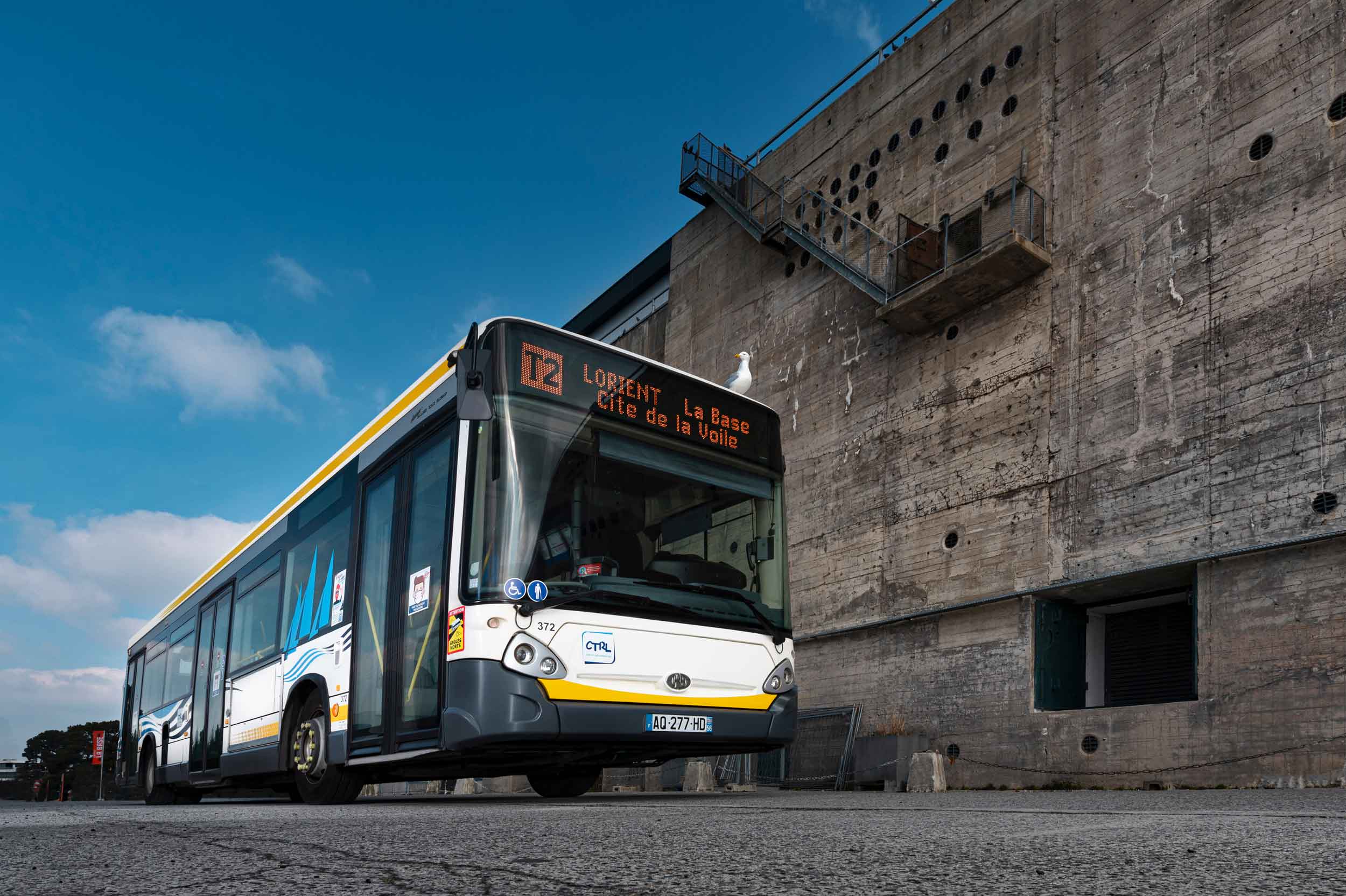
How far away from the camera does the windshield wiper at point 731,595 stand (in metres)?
7.85

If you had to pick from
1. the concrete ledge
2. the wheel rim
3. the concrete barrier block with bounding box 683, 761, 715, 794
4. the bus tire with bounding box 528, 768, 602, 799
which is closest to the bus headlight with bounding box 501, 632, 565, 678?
the wheel rim

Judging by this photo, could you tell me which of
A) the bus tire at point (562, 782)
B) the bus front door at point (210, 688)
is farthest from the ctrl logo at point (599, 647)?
the bus front door at point (210, 688)

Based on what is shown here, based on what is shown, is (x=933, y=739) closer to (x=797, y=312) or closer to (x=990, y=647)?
(x=990, y=647)

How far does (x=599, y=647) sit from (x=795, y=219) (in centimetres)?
1729

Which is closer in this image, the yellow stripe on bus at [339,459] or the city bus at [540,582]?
the city bus at [540,582]

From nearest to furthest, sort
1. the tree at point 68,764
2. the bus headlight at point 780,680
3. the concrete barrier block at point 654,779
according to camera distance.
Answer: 1. the bus headlight at point 780,680
2. the concrete barrier block at point 654,779
3. the tree at point 68,764

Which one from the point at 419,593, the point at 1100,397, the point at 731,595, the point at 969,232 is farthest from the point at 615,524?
the point at 969,232

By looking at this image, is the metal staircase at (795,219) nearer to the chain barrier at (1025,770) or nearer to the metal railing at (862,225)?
the metal railing at (862,225)

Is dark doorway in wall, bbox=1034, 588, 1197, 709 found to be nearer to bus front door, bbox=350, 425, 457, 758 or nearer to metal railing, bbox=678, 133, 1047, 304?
metal railing, bbox=678, 133, 1047, 304

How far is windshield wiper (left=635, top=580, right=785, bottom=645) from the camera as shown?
25.7 feet

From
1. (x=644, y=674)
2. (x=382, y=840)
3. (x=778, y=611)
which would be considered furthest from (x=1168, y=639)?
(x=382, y=840)

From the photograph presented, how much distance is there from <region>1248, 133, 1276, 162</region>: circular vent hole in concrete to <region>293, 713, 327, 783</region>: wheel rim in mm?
13334

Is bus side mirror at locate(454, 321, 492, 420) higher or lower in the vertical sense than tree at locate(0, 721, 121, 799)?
higher

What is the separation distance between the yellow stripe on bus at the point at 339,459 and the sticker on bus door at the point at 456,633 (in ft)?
6.72
